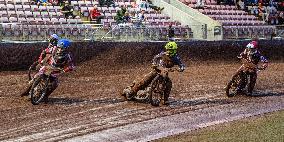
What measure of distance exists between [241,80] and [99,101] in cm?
572

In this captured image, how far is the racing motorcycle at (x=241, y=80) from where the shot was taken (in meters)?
19.6

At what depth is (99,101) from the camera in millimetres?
17438

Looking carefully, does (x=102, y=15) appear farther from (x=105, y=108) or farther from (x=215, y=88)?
(x=105, y=108)

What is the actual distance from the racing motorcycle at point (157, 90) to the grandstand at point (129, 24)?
952cm

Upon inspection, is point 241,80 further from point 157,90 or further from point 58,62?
point 58,62

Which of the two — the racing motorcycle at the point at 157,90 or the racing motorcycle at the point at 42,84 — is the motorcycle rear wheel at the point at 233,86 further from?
the racing motorcycle at the point at 42,84

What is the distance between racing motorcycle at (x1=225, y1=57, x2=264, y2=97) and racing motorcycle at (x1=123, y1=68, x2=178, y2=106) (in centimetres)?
344

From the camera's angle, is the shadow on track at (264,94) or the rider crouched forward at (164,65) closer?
the rider crouched forward at (164,65)

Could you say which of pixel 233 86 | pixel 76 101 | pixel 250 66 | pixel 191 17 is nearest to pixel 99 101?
pixel 76 101

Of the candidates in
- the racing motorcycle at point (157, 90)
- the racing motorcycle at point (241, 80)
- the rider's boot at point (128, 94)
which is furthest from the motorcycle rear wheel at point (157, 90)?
the racing motorcycle at point (241, 80)

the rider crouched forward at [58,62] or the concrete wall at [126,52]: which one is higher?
the rider crouched forward at [58,62]

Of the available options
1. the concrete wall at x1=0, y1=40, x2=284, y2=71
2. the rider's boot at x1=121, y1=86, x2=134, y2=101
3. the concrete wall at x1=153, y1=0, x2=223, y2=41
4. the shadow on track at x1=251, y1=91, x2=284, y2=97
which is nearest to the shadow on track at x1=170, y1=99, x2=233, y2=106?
the rider's boot at x1=121, y1=86, x2=134, y2=101

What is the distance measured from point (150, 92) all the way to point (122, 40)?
1195 centimetres

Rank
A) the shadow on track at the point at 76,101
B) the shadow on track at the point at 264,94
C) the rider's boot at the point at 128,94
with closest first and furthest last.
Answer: the shadow on track at the point at 76,101
the rider's boot at the point at 128,94
the shadow on track at the point at 264,94
